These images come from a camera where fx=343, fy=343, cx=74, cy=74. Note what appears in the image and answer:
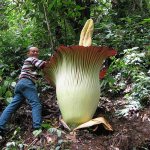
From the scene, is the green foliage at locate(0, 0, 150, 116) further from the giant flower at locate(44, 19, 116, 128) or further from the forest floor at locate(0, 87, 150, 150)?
the giant flower at locate(44, 19, 116, 128)

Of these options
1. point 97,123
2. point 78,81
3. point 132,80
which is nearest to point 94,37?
point 132,80

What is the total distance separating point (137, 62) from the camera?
669 cm

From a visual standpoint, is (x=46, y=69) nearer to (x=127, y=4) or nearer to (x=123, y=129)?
(x=123, y=129)

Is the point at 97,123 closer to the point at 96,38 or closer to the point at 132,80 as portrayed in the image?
the point at 132,80

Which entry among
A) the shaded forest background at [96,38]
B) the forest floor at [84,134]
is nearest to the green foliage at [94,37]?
the shaded forest background at [96,38]

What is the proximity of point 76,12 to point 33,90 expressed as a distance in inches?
98.1

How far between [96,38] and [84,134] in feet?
12.2

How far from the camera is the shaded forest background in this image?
6.20 meters

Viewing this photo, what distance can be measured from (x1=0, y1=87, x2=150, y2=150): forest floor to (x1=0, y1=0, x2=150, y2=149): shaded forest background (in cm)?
22

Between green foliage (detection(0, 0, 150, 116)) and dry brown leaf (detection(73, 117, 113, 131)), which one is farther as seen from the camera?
green foliage (detection(0, 0, 150, 116))

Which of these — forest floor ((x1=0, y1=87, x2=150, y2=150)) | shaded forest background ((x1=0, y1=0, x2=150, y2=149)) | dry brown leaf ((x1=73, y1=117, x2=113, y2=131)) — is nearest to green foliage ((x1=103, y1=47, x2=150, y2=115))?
shaded forest background ((x1=0, y1=0, x2=150, y2=149))

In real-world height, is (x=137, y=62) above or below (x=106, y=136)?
above

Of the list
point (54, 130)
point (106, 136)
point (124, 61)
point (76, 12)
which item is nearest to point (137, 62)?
point (124, 61)

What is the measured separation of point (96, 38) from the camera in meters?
8.16
